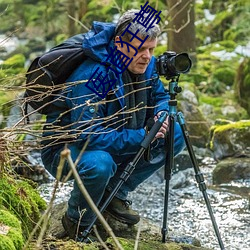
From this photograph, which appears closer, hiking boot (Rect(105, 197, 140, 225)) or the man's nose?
the man's nose

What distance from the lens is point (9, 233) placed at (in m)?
2.38

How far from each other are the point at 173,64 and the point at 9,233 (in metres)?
1.35

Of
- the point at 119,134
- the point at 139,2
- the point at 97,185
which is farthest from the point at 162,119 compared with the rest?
the point at 139,2

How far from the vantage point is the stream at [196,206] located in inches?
178

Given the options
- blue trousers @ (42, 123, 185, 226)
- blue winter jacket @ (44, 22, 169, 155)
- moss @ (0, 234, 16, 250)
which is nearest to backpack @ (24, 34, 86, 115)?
blue winter jacket @ (44, 22, 169, 155)

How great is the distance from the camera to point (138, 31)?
3248 millimetres

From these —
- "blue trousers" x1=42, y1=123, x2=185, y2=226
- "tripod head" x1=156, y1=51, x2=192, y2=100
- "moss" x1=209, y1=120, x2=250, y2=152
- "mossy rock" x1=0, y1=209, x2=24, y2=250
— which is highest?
"tripod head" x1=156, y1=51, x2=192, y2=100

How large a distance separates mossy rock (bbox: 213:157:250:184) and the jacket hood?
10.3 feet

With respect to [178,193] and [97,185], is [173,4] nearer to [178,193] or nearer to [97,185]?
[178,193]

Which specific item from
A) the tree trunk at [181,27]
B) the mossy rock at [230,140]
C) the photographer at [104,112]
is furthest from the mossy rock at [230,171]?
the tree trunk at [181,27]

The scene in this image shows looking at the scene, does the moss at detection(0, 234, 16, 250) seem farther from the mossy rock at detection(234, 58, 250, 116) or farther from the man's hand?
the mossy rock at detection(234, 58, 250, 116)

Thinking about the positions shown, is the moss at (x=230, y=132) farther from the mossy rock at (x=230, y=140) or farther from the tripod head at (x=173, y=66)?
the tripod head at (x=173, y=66)

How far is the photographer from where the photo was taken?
3.17 metres
